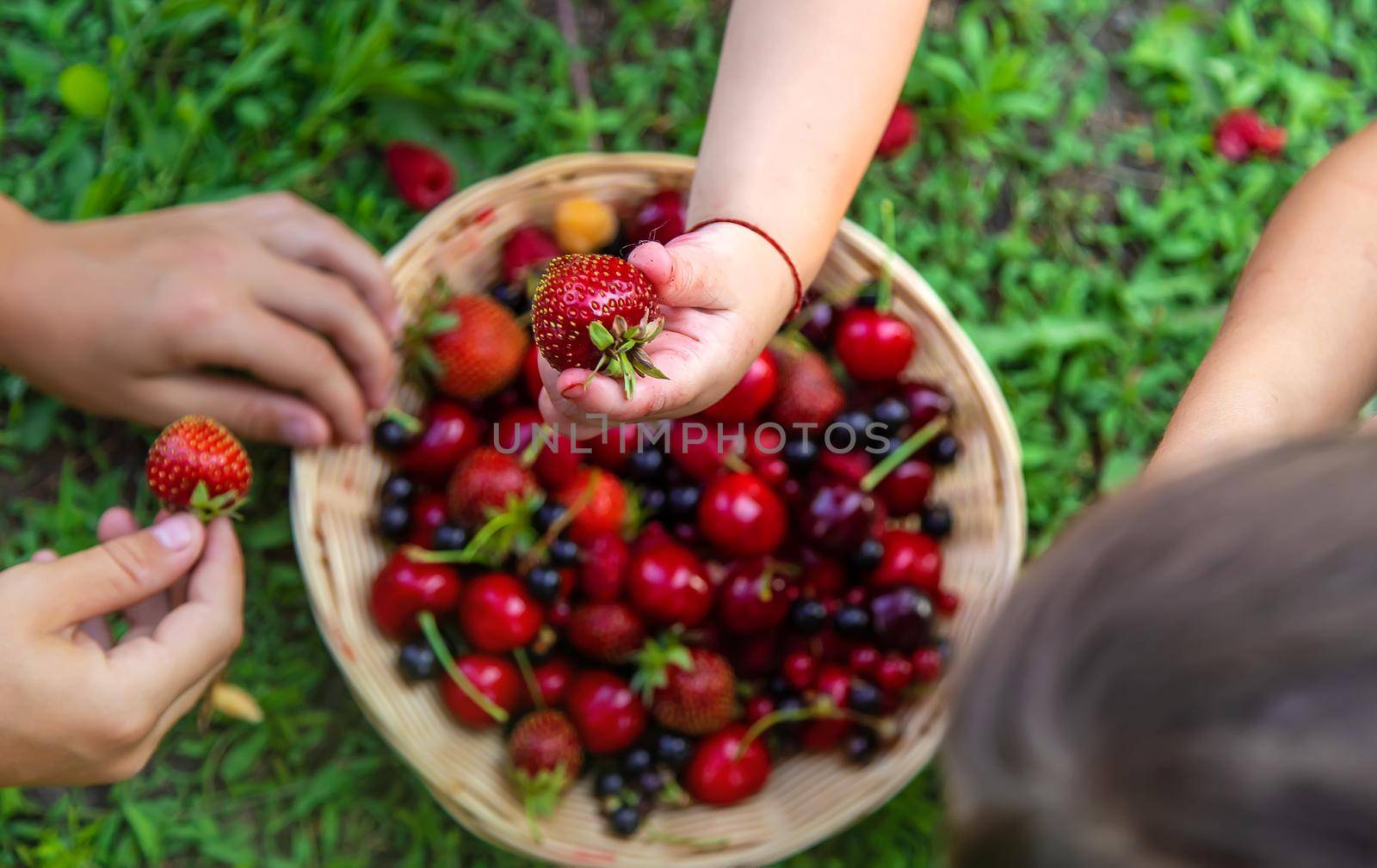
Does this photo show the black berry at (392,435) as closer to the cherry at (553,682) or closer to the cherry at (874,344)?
the cherry at (553,682)

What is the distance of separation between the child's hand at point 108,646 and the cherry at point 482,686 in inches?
8.8

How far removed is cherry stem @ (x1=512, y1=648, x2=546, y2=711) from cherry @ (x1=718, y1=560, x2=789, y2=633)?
0.71ft

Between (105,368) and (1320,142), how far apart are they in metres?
1.62

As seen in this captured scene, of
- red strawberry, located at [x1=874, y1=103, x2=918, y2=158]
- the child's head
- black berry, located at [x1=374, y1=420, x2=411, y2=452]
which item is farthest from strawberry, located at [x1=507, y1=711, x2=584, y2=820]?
red strawberry, located at [x1=874, y1=103, x2=918, y2=158]

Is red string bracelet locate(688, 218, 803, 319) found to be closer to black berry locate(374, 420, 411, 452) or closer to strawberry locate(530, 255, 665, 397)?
strawberry locate(530, 255, 665, 397)

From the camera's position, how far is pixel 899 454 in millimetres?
1163

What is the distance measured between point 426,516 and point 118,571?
1.01 feet

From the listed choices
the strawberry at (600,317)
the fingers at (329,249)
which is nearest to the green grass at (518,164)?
the fingers at (329,249)

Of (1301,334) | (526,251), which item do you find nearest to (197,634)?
(526,251)

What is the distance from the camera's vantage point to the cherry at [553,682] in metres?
1.14

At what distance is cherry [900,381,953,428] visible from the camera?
1165 millimetres

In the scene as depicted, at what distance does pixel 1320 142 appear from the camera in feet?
4.99

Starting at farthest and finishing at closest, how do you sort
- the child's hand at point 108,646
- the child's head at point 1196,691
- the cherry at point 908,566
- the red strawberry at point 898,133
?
1. the red strawberry at point 898,133
2. the cherry at point 908,566
3. the child's hand at point 108,646
4. the child's head at point 1196,691

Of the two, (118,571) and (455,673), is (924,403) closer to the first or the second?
(455,673)
